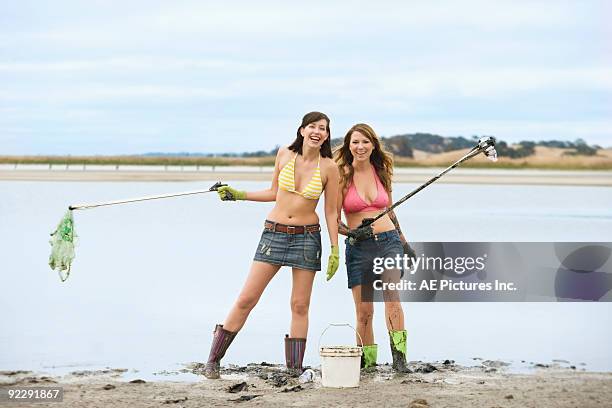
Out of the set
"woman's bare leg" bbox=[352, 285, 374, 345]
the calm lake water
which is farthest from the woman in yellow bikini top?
the calm lake water

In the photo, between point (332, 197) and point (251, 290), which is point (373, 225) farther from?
point (251, 290)

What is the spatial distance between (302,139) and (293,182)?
1.05ft

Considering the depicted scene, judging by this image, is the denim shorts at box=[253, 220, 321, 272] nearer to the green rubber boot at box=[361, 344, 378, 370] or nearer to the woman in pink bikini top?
the woman in pink bikini top

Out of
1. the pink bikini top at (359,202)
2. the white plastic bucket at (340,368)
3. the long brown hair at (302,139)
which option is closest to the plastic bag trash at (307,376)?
the white plastic bucket at (340,368)

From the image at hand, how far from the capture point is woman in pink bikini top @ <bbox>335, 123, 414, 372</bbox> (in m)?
7.86

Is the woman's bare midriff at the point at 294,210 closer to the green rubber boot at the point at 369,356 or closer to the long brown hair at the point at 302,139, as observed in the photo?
the long brown hair at the point at 302,139

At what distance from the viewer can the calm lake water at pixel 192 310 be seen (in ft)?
29.1

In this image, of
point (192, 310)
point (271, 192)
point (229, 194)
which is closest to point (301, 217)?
point (271, 192)

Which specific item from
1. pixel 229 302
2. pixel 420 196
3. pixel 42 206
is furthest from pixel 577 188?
pixel 229 302

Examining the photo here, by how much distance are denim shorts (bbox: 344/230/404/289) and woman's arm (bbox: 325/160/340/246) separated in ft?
0.98

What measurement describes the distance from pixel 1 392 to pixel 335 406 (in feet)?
6.85

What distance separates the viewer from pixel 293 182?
299 inches

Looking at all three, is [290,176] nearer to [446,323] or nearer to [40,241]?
[446,323]

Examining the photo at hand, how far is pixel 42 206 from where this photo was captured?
88.7ft
